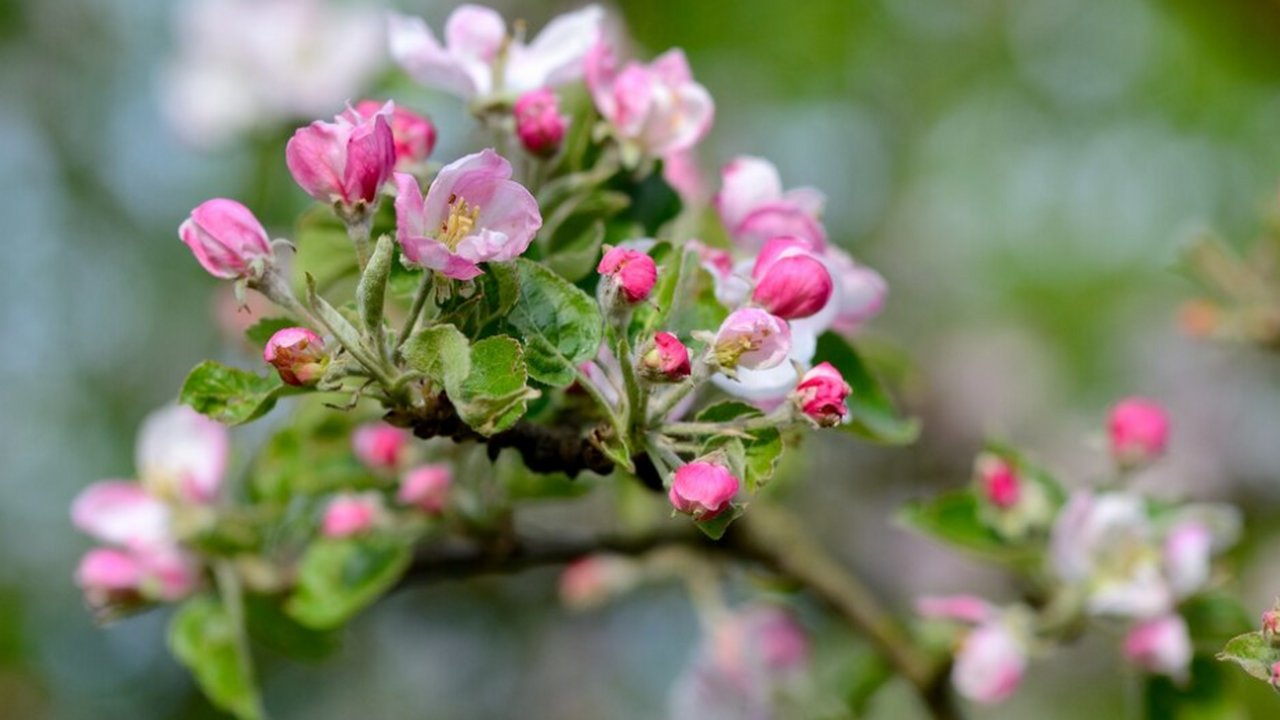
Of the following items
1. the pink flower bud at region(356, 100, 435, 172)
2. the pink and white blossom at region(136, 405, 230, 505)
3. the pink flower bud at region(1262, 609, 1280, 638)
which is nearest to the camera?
the pink flower bud at region(1262, 609, 1280, 638)

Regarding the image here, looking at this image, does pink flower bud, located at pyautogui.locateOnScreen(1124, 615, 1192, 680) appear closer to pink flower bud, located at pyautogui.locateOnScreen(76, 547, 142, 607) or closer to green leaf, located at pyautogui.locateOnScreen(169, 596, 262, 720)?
green leaf, located at pyautogui.locateOnScreen(169, 596, 262, 720)


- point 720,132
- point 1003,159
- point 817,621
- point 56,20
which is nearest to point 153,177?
point 56,20

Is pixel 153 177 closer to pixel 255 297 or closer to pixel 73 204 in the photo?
pixel 73 204

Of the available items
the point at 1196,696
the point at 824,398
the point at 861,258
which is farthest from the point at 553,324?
the point at 861,258

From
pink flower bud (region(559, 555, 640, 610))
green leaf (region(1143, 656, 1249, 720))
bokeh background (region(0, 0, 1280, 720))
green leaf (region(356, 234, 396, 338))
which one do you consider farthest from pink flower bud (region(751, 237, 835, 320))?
bokeh background (region(0, 0, 1280, 720))

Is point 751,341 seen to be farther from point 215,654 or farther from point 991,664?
point 215,654
